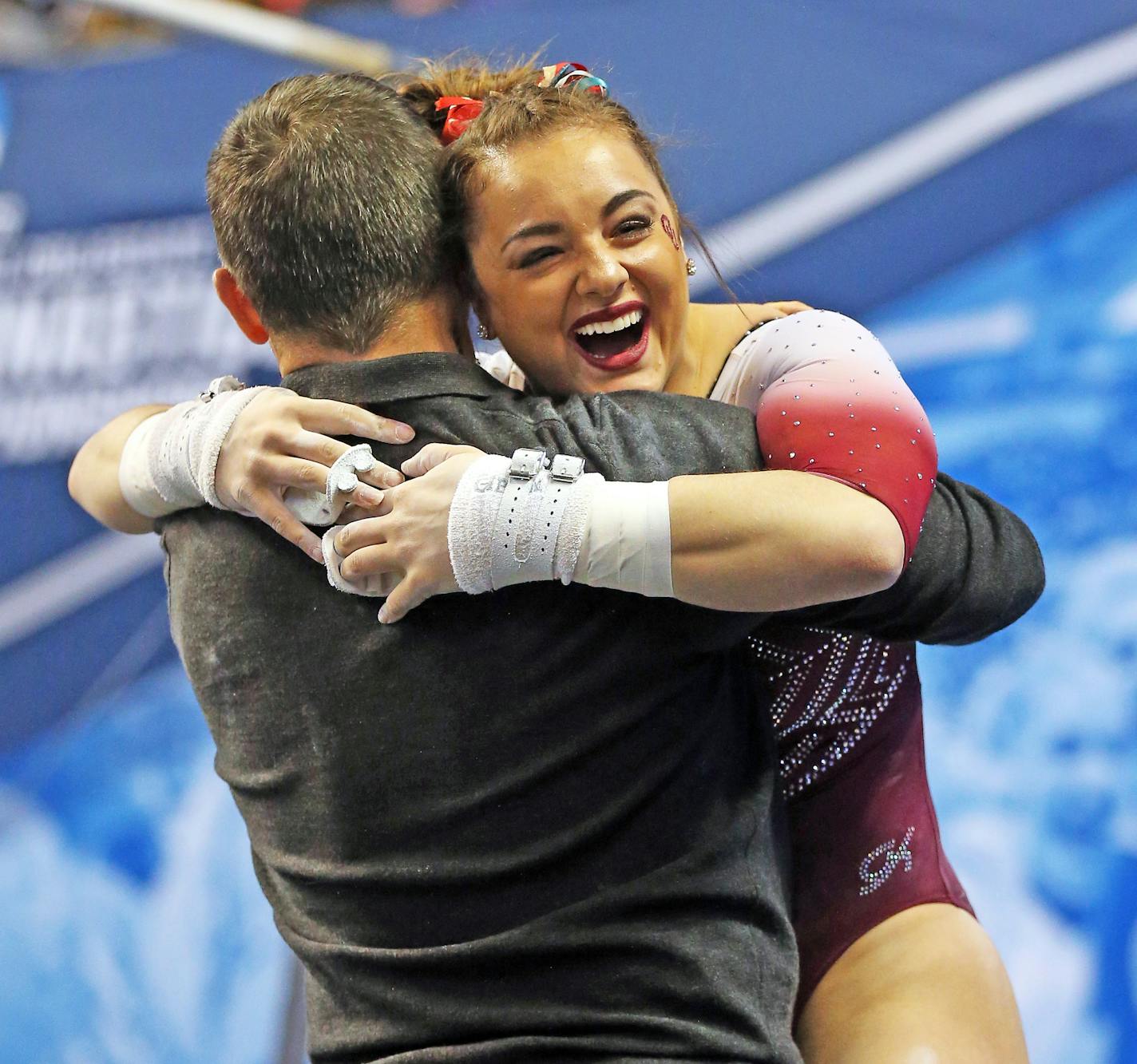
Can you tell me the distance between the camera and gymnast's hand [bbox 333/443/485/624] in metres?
1.09

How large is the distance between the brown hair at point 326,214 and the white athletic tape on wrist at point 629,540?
29 centimetres

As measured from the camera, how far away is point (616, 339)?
140 cm

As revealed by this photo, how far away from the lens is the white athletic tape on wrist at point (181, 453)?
1.24 metres

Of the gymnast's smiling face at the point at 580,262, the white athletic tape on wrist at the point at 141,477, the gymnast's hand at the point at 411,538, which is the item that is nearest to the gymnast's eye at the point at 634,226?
the gymnast's smiling face at the point at 580,262

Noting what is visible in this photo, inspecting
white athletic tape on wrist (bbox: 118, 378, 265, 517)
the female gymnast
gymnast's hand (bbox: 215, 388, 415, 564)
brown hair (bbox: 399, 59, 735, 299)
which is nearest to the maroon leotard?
the female gymnast

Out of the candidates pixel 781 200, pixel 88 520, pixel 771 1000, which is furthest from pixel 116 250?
pixel 771 1000

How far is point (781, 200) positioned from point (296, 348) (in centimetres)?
188

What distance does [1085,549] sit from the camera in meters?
2.45

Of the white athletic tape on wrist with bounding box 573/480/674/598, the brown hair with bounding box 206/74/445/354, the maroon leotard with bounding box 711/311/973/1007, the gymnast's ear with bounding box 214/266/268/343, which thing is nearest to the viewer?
the white athletic tape on wrist with bounding box 573/480/674/598

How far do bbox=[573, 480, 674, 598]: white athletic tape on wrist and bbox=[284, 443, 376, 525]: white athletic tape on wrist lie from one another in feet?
0.68

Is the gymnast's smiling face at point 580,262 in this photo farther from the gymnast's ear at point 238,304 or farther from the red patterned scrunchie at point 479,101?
the gymnast's ear at point 238,304

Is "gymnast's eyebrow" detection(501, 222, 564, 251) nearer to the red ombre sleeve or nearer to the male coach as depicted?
the male coach

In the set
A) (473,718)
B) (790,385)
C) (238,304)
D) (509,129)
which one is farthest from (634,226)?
(473,718)

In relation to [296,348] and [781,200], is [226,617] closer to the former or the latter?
[296,348]
